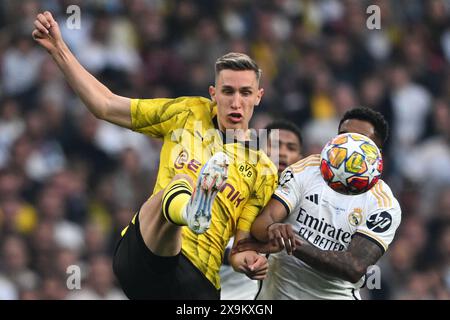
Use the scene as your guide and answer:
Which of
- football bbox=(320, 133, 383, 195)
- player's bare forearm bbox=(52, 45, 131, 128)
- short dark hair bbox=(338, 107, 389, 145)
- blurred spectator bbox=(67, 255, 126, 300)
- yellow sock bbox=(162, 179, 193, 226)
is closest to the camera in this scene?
yellow sock bbox=(162, 179, 193, 226)

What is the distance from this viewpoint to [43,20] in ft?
23.3

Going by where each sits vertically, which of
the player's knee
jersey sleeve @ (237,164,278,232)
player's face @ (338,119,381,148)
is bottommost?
jersey sleeve @ (237,164,278,232)

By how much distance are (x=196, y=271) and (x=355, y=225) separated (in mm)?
1087

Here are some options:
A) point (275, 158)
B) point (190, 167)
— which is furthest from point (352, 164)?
point (275, 158)

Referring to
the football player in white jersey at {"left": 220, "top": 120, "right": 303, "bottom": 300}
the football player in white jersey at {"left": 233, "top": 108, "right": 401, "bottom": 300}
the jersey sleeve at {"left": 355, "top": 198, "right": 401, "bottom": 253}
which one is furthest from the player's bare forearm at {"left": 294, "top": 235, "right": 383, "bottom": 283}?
the football player in white jersey at {"left": 220, "top": 120, "right": 303, "bottom": 300}

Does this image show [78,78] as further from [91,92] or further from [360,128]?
[360,128]

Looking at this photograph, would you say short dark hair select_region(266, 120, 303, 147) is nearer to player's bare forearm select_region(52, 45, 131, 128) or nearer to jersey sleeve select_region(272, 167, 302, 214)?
jersey sleeve select_region(272, 167, 302, 214)

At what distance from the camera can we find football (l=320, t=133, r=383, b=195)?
671 centimetres

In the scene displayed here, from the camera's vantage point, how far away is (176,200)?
21.3 feet

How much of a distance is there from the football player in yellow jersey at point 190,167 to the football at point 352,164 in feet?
1.96

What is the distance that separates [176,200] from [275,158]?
2.28 meters

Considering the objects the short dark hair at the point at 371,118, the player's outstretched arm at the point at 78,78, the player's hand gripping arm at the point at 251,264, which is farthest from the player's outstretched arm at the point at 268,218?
the player's outstretched arm at the point at 78,78

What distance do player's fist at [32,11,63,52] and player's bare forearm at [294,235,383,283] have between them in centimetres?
208
